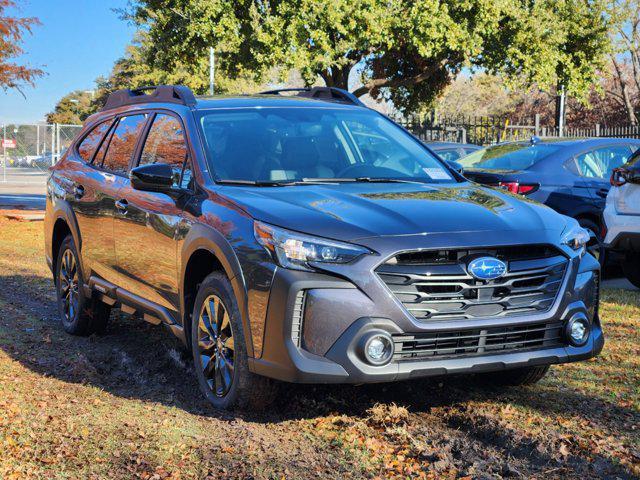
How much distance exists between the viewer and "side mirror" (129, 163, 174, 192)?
5203 millimetres

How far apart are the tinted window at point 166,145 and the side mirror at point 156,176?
8 centimetres

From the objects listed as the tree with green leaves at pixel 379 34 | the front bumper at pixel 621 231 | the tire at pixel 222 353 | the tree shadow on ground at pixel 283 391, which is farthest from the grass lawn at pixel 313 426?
the tree with green leaves at pixel 379 34

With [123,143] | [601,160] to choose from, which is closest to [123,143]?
[123,143]

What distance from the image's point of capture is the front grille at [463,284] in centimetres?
415

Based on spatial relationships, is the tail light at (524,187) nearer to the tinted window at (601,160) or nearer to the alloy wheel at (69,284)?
the tinted window at (601,160)

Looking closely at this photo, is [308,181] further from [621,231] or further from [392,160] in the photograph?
[621,231]

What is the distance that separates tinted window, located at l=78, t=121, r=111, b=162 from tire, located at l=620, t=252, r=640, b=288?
5.31 meters

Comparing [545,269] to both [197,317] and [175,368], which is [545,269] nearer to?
[197,317]

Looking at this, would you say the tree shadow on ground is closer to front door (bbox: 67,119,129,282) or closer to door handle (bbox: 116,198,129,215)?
front door (bbox: 67,119,129,282)

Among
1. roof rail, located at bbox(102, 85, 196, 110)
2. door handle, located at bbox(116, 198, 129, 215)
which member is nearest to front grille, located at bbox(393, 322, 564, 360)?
roof rail, located at bbox(102, 85, 196, 110)

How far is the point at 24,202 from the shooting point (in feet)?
83.2

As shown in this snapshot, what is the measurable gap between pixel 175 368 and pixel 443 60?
23844mm

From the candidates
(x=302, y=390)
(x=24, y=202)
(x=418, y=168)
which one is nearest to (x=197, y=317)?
(x=302, y=390)

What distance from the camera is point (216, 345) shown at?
15.8 feet
